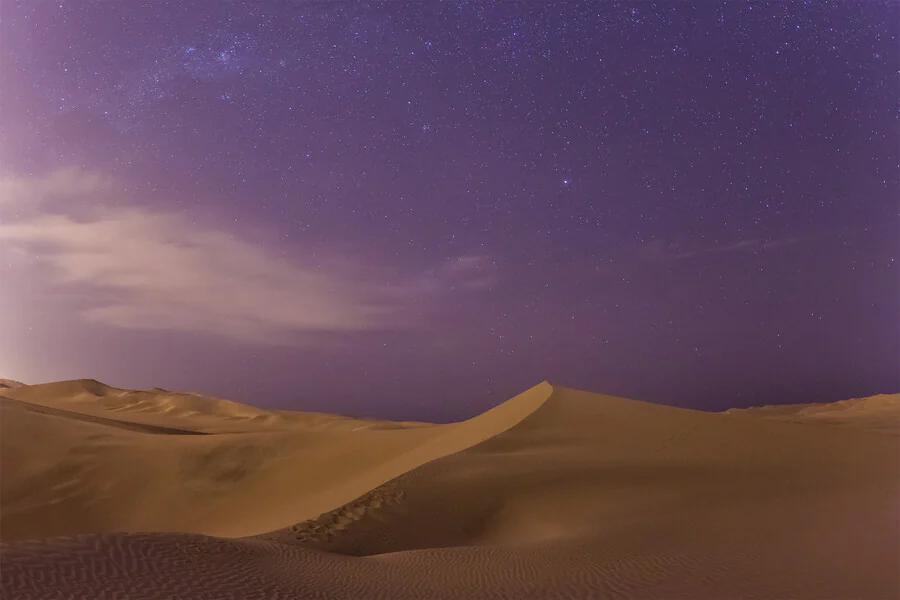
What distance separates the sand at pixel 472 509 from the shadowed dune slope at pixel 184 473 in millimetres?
73

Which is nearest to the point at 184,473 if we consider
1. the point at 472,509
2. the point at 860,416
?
the point at 472,509

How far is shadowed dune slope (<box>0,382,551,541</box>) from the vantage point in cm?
1472

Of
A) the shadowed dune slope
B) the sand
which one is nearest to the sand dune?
the sand

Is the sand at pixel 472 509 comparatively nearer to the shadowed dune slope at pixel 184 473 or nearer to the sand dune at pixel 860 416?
the shadowed dune slope at pixel 184 473

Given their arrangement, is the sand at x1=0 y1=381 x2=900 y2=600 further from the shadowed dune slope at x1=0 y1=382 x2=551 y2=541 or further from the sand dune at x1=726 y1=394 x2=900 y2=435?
the sand dune at x1=726 y1=394 x2=900 y2=435

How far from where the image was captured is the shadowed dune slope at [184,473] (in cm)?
1472

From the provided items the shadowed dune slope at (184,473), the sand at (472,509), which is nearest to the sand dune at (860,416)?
the sand at (472,509)

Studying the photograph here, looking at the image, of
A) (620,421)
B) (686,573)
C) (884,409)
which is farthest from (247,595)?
(884,409)

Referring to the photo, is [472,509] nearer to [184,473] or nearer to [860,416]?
[184,473]

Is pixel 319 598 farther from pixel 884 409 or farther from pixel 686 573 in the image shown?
pixel 884 409

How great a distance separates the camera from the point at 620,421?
18.8 meters

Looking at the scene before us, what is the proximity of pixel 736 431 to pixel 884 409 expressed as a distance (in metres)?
35.0

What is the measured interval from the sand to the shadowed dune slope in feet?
0.24

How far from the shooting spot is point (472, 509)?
1173 centimetres
